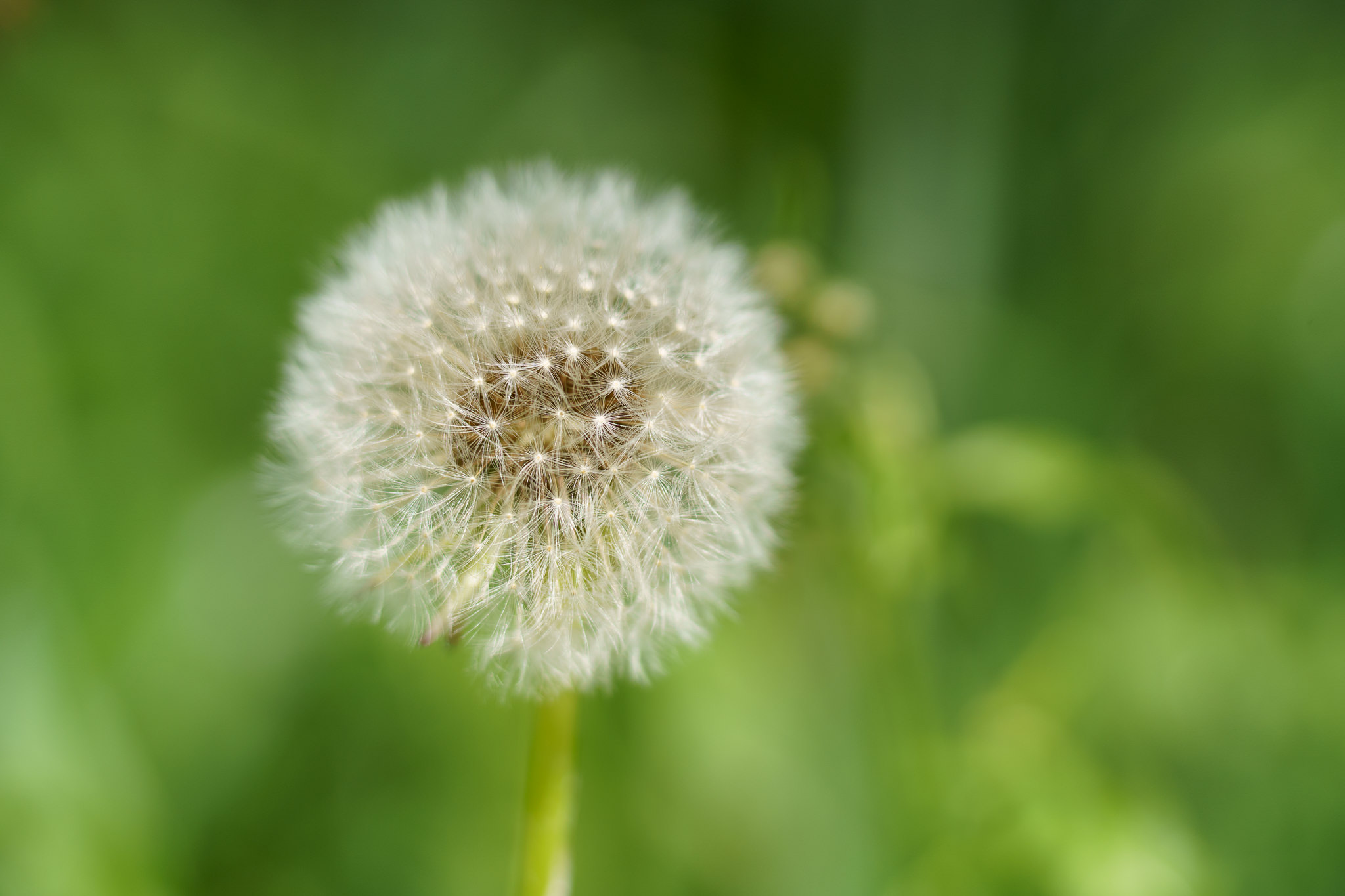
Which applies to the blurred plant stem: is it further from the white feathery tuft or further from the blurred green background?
the blurred green background

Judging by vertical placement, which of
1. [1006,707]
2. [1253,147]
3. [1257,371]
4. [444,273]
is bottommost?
[1006,707]

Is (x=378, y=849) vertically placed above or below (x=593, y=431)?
below

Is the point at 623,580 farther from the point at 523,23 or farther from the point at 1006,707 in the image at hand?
the point at 523,23

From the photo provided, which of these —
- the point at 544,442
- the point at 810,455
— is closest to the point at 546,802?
the point at 544,442

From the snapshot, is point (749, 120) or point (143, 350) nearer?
point (143, 350)

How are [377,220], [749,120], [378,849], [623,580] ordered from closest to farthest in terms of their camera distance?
[623,580]
[377,220]
[378,849]
[749,120]

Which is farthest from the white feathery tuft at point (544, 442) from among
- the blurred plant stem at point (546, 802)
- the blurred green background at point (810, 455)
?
the blurred green background at point (810, 455)

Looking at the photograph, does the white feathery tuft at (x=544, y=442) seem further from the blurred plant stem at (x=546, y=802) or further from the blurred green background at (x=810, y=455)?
the blurred green background at (x=810, y=455)

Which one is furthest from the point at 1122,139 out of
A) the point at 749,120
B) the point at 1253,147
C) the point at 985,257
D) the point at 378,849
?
the point at 378,849
